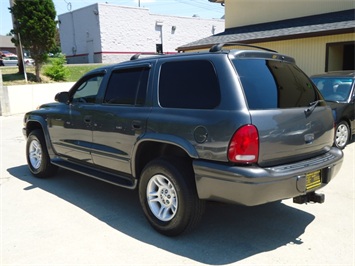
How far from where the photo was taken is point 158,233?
3.77 meters

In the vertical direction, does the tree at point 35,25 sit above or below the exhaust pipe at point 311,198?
above

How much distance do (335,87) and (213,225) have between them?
566cm

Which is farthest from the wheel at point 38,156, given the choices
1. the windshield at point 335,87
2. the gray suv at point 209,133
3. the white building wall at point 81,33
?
the white building wall at point 81,33

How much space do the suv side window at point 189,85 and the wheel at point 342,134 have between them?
4749mm

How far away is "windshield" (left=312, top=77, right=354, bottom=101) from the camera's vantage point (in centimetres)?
781

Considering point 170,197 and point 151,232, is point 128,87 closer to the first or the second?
point 170,197

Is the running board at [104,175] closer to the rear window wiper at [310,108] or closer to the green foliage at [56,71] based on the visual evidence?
the rear window wiper at [310,108]

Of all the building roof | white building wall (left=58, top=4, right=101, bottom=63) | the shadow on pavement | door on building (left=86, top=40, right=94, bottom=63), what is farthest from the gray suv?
door on building (left=86, top=40, right=94, bottom=63)

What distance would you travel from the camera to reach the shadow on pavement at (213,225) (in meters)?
3.41

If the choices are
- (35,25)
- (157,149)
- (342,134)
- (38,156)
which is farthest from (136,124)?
(35,25)

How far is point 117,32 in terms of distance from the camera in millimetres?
35969

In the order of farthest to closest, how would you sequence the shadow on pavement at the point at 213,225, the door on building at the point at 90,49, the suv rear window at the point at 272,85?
1. the door on building at the point at 90,49
2. the shadow on pavement at the point at 213,225
3. the suv rear window at the point at 272,85

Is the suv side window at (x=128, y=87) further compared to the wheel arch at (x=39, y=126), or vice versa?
the wheel arch at (x=39, y=126)

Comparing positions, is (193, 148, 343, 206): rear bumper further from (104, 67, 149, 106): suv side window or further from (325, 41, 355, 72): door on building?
(325, 41, 355, 72): door on building
